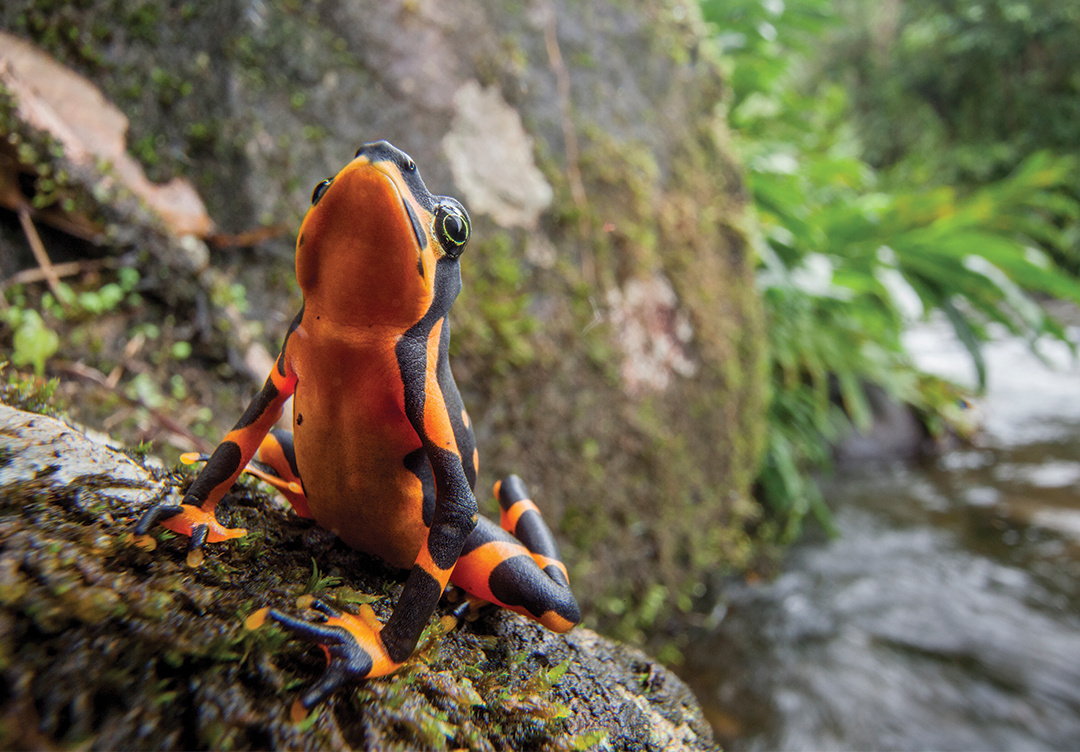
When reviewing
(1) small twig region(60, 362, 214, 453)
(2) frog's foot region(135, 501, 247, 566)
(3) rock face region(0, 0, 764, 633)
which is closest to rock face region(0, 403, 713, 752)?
(2) frog's foot region(135, 501, 247, 566)

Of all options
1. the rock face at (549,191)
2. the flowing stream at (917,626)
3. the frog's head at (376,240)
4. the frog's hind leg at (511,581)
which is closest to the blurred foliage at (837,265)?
the flowing stream at (917,626)

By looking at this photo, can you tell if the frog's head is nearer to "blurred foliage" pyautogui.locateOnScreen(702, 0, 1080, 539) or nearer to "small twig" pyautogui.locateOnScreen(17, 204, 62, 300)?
"small twig" pyautogui.locateOnScreen(17, 204, 62, 300)

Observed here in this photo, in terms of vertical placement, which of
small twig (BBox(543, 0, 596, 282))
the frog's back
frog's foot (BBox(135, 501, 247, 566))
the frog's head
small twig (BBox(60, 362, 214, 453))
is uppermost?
small twig (BBox(543, 0, 596, 282))

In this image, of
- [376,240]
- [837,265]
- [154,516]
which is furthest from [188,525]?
[837,265]

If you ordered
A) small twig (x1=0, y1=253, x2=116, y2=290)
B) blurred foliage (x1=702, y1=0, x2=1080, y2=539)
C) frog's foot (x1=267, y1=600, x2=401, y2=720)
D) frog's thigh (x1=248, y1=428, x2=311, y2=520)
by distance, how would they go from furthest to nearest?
blurred foliage (x1=702, y1=0, x2=1080, y2=539) → small twig (x1=0, y1=253, x2=116, y2=290) → frog's thigh (x1=248, y1=428, x2=311, y2=520) → frog's foot (x1=267, y1=600, x2=401, y2=720)

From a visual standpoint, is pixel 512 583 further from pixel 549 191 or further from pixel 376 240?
pixel 549 191

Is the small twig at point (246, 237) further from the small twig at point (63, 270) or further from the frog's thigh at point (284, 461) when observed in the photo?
the frog's thigh at point (284, 461)

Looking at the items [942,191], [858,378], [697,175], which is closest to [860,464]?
[858,378]
